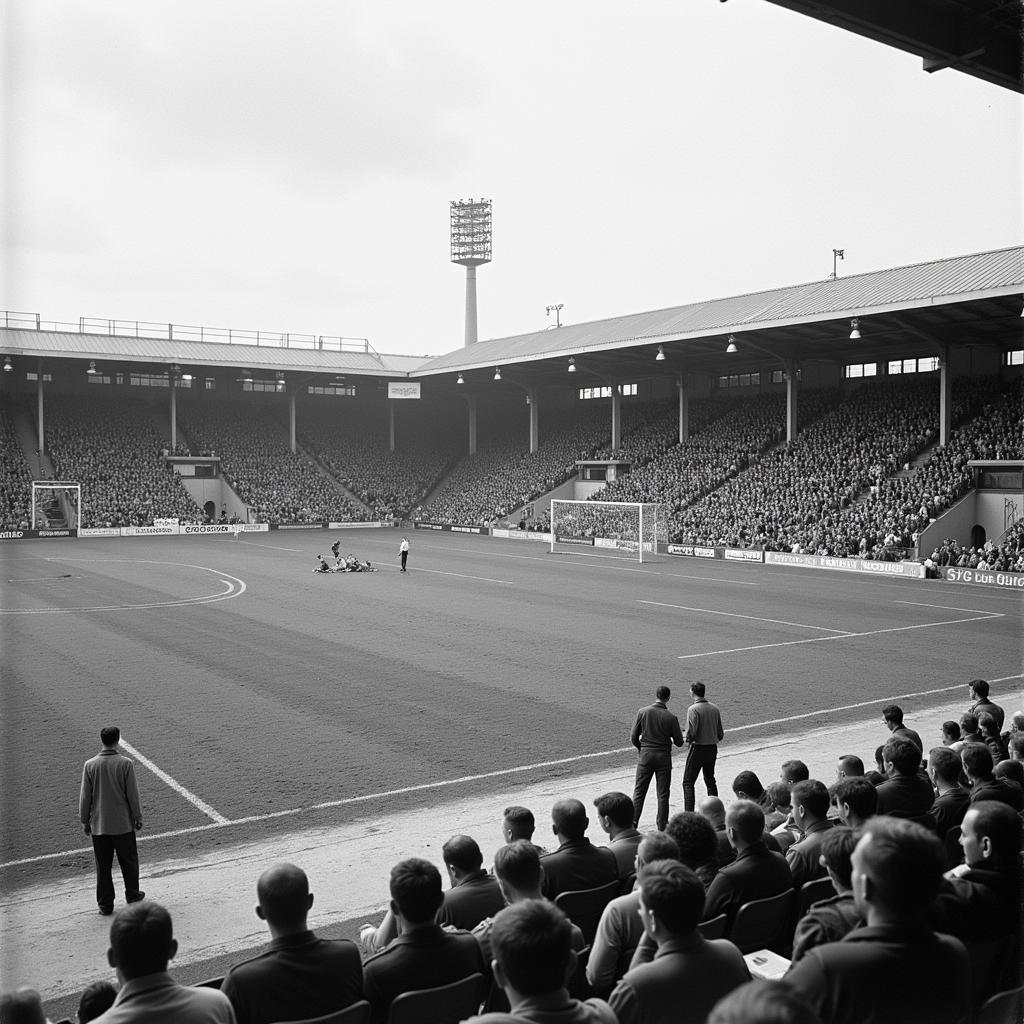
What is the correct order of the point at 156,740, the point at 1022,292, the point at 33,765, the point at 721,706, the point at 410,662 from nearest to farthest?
the point at 33,765 → the point at 156,740 → the point at 721,706 → the point at 410,662 → the point at 1022,292

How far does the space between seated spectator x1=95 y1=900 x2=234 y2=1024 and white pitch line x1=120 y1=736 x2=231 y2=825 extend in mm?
7513

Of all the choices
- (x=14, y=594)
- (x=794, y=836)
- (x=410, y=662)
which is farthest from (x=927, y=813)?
(x=14, y=594)

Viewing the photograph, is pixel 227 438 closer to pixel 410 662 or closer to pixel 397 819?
pixel 410 662

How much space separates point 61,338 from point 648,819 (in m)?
70.7

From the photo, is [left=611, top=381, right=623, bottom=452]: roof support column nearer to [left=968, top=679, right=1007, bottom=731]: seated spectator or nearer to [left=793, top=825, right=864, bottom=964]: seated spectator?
[left=968, top=679, right=1007, bottom=731]: seated spectator

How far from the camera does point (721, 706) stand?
16359 mm

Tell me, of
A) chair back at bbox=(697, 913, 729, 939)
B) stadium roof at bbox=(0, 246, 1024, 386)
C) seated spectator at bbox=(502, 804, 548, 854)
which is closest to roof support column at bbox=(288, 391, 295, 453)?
stadium roof at bbox=(0, 246, 1024, 386)

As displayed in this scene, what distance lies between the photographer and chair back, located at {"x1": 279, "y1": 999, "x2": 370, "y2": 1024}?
13.1 feet

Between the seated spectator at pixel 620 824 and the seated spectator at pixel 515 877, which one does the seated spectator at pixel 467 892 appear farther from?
the seated spectator at pixel 620 824

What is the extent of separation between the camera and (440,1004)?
4.27m

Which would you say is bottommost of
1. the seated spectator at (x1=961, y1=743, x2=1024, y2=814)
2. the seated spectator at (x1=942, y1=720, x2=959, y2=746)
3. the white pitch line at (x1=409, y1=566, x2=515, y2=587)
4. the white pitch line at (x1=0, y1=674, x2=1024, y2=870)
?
the white pitch line at (x1=0, y1=674, x2=1024, y2=870)

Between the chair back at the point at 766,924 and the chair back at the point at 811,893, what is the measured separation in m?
0.08

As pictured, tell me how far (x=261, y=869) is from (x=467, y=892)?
4.71 meters

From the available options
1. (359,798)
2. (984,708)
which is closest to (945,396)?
(984,708)
